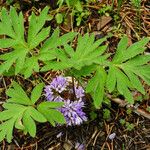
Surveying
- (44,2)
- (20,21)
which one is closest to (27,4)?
(44,2)

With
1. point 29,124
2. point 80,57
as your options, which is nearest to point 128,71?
point 80,57

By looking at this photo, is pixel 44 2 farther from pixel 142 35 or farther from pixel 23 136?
pixel 23 136

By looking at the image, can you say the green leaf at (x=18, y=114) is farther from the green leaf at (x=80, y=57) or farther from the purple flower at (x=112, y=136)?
the purple flower at (x=112, y=136)

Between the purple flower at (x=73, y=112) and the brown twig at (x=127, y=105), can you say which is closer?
the purple flower at (x=73, y=112)

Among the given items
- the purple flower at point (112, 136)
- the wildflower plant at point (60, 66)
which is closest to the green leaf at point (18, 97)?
the wildflower plant at point (60, 66)

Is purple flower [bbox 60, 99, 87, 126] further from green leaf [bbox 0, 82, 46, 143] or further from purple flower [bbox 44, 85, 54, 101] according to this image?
green leaf [bbox 0, 82, 46, 143]

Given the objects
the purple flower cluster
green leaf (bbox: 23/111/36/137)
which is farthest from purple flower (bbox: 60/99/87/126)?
green leaf (bbox: 23/111/36/137)

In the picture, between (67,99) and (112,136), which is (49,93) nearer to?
(67,99)
